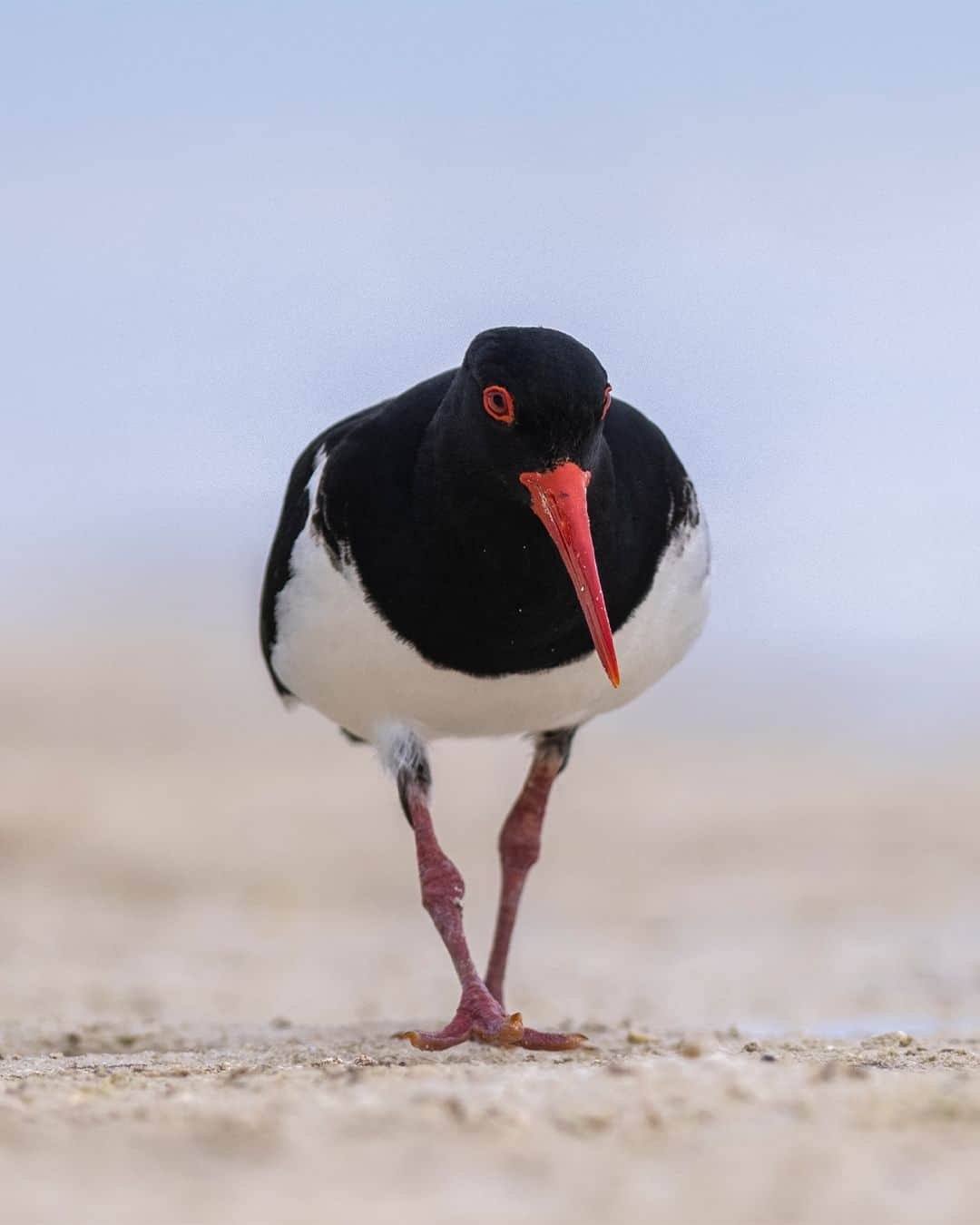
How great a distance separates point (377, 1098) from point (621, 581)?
8.40 ft

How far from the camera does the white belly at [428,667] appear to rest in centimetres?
593

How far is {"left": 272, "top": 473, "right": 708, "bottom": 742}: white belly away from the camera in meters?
5.93

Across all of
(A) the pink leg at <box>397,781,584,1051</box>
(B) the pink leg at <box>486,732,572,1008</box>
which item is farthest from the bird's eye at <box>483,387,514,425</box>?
(B) the pink leg at <box>486,732,572,1008</box>

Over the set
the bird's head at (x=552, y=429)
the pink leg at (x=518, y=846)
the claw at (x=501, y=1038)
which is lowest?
the claw at (x=501, y=1038)

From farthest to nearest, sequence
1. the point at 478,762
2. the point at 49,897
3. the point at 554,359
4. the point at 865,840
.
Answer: the point at 478,762 → the point at 865,840 → the point at 49,897 → the point at 554,359

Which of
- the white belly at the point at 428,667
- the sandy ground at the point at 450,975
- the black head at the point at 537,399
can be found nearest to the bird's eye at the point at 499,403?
the black head at the point at 537,399

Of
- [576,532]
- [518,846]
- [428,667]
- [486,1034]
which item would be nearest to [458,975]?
[486,1034]

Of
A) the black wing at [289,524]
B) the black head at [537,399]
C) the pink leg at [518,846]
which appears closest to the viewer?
the black head at [537,399]

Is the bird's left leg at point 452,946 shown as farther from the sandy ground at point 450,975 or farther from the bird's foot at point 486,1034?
the sandy ground at point 450,975

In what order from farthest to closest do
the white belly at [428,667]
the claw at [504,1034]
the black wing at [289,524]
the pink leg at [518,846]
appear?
1. the pink leg at [518,846]
2. the black wing at [289,524]
3. the white belly at [428,667]
4. the claw at [504,1034]

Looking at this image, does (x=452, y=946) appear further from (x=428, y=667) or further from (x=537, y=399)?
(x=537, y=399)

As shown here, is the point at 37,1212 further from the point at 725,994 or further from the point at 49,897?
the point at 49,897

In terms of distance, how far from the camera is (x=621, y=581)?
5.91 meters

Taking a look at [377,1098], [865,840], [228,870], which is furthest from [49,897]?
[377,1098]
